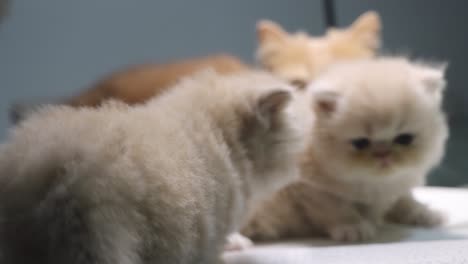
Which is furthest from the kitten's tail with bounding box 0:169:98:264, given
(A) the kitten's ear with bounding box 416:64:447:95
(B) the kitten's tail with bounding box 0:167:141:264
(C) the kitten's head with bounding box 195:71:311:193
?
(A) the kitten's ear with bounding box 416:64:447:95

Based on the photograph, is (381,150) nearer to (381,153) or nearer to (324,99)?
(381,153)

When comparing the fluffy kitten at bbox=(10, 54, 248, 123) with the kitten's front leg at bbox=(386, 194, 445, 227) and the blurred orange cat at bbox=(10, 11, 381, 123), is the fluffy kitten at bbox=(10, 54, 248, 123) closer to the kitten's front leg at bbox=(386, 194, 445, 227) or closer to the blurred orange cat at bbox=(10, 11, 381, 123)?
the blurred orange cat at bbox=(10, 11, 381, 123)

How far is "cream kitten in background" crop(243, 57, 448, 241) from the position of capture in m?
1.07

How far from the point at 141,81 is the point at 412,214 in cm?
75

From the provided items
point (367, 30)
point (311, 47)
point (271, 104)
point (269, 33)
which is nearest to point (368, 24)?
point (367, 30)

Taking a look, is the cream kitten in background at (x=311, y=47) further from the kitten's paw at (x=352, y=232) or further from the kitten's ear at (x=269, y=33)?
the kitten's paw at (x=352, y=232)

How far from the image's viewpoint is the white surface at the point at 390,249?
78 centimetres

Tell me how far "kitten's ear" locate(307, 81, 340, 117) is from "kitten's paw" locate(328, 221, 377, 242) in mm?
252

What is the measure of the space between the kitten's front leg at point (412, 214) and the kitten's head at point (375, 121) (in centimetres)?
18

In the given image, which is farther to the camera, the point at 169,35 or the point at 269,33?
the point at 269,33

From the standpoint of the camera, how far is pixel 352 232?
1.10 metres

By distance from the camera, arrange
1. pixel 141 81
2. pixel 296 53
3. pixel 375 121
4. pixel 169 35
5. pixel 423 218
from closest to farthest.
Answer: pixel 375 121 → pixel 141 81 → pixel 423 218 → pixel 169 35 → pixel 296 53

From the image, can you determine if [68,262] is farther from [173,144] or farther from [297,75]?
[297,75]

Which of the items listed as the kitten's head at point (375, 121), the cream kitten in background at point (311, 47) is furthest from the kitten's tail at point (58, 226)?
the cream kitten in background at point (311, 47)
